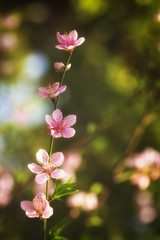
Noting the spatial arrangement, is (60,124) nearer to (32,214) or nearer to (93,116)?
(32,214)

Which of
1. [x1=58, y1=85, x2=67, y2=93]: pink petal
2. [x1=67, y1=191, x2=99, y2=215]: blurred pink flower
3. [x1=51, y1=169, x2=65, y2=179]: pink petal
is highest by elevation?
[x1=58, y1=85, x2=67, y2=93]: pink petal

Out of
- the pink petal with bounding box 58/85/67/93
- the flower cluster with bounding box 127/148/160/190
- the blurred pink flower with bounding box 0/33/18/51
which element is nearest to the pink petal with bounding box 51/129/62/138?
the pink petal with bounding box 58/85/67/93

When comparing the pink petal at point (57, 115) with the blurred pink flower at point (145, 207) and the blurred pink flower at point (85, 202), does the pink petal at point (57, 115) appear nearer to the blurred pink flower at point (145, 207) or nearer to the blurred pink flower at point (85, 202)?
the blurred pink flower at point (85, 202)

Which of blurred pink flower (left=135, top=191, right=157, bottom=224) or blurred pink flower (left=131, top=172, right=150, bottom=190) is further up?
blurred pink flower (left=131, top=172, right=150, bottom=190)

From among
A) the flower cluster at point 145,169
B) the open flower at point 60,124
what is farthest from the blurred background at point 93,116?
the open flower at point 60,124

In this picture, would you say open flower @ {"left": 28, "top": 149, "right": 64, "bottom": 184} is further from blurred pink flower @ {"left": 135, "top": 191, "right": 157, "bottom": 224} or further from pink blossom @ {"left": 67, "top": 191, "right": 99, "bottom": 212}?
blurred pink flower @ {"left": 135, "top": 191, "right": 157, "bottom": 224}

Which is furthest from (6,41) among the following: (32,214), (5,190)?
(32,214)

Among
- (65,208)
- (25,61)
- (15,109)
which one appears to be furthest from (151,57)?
(25,61)
